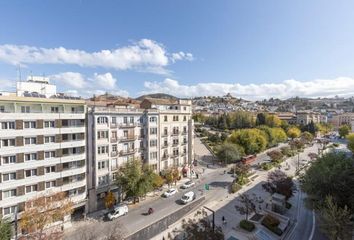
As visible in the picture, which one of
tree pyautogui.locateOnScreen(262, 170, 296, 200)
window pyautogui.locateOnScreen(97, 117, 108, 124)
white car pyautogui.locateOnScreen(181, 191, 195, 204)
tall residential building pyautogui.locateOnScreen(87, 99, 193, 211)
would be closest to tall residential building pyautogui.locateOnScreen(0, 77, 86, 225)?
tall residential building pyautogui.locateOnScreen(87, 99, 193, 211)

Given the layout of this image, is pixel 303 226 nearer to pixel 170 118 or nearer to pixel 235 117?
pixel 170 118

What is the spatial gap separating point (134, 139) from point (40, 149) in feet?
49.9

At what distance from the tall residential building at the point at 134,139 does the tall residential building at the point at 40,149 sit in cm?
174

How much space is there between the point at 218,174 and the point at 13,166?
138 ft

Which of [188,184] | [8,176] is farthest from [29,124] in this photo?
[188,184]

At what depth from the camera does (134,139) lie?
40.0 metres

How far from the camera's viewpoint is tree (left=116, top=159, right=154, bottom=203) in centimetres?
3409

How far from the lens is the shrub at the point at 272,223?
27578mm

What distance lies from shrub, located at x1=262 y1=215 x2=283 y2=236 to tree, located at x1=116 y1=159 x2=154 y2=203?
58.1 ft

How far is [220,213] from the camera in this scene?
3403 centimetres

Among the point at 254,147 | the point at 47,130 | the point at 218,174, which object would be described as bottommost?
the point at 218,174

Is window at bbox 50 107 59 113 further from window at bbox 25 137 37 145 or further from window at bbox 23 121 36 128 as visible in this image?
window at bbox 25 137 37 145

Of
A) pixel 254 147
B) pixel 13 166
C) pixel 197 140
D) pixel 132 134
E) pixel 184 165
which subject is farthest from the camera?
pixel 197 140

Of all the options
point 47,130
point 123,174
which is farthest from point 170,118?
point 47,130
